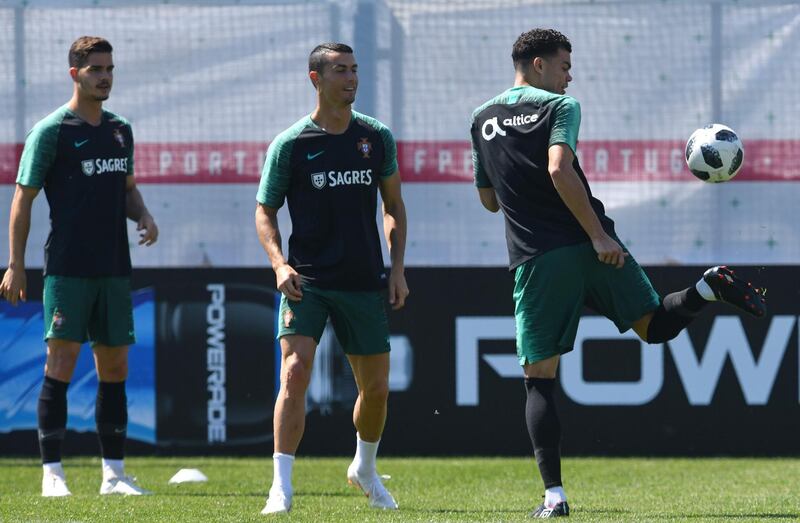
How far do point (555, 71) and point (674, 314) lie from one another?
109 centimetres

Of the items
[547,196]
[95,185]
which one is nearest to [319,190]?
[547,196]

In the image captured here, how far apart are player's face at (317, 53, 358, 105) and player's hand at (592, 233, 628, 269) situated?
1.21 m

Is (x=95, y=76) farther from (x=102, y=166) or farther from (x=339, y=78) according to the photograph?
(x=339, y=78)

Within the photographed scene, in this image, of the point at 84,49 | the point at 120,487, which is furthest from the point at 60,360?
the point at 84,49

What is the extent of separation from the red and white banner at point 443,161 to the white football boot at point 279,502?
3.61 m

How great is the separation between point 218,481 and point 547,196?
297 centimetres

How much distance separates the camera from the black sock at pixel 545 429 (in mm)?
5551

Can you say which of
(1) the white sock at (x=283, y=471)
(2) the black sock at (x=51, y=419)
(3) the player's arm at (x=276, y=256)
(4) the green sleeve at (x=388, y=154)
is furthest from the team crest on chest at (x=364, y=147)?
(2) the black sock at (x=51, y=419)

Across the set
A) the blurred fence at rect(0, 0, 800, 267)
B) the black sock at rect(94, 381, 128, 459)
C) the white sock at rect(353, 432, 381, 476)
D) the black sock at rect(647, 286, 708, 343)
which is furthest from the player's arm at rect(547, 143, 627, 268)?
the blurred fence at rect(0, 0, 800, 267)

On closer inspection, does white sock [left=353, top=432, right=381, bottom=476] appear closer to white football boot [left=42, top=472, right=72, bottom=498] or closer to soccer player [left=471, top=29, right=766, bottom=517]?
soccer player [left=471, top=29, right=766, bottom=517]

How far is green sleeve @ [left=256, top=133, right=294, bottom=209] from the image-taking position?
5.94m

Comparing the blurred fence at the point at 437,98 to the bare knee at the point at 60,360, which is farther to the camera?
the blurred fence at the point at 437,98

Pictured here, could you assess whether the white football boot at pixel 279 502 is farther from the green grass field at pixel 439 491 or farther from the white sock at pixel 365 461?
the white sock at pixel 365 461

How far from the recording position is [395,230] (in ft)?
20.5
